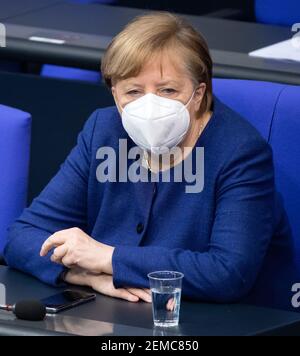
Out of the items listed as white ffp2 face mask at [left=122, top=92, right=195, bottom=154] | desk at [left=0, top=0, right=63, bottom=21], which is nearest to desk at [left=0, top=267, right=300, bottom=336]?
white ffp2 face mask at [left=122, top=92, right=195, bottom=154]

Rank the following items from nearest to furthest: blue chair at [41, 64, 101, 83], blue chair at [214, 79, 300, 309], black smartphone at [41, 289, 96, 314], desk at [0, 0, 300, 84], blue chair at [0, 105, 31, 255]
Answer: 1. black smartphone at [41, 289, 96, 314]
2. blue chair at [214, 79, 300, 309]
3. blue chair at [0, 105, 31, 255]
4. desk at [0, 0, 300, 84]
5. blue chair at [41, 64, 101, 83]

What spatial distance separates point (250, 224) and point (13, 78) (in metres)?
1.72

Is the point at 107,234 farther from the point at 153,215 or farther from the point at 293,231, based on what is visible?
the point at 293,231

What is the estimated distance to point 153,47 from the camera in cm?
275

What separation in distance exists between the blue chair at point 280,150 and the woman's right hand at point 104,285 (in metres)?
0.39

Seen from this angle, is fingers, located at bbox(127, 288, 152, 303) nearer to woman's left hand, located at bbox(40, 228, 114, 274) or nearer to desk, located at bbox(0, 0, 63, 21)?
woman's left hand, located at bbox(40, 228, 114, 274)

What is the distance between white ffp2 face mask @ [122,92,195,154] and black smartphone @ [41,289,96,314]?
392mm

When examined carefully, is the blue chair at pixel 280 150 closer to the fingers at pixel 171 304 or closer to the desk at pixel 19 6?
the fingers at pixel 171 304

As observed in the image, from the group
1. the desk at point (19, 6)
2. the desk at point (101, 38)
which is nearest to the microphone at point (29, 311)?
the desk at point (101, 38)

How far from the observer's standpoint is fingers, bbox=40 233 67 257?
276 centimetres

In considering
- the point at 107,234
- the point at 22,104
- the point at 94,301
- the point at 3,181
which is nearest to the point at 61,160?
the point at 22,104

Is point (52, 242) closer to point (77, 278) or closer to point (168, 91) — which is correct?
point (77, 278)

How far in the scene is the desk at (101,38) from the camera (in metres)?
3.90

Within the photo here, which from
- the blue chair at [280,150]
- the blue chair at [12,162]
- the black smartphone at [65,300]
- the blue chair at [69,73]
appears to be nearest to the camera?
the black smartphone at [65,300]
